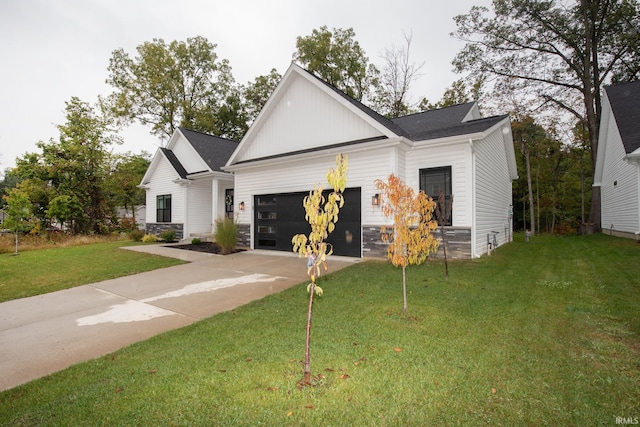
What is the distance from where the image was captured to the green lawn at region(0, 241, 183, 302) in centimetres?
657

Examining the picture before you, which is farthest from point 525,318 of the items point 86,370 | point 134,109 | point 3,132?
point 3,132

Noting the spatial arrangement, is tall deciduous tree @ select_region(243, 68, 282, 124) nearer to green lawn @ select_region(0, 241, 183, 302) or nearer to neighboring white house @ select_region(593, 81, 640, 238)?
green lawn @ select_region(0, 241, 183, 302)

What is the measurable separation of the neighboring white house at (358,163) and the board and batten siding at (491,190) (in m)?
0.04

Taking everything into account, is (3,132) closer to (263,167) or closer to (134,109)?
(134,109)

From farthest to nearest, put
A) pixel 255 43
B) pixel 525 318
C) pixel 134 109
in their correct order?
pixel 134 109 → pixel 255 43 → pixel 525 318

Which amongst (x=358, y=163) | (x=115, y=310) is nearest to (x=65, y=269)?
(x=115, y=310)

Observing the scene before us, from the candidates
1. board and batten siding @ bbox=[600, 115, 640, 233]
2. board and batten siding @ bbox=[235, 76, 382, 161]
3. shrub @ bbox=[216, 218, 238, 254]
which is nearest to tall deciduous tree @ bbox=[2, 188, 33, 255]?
shrub @ bbox=[216, 218, 238, 254]

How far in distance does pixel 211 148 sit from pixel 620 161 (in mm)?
20374

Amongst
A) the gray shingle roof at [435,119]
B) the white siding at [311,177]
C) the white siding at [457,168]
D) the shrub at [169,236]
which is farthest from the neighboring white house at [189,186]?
the white siding at [457,168]

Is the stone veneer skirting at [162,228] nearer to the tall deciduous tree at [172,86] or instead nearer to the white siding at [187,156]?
the white siding at [187,156]

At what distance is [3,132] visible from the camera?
23906mm

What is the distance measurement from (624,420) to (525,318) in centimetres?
203

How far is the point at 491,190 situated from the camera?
1095cm

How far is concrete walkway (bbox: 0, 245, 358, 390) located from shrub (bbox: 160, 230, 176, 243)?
7.82m
